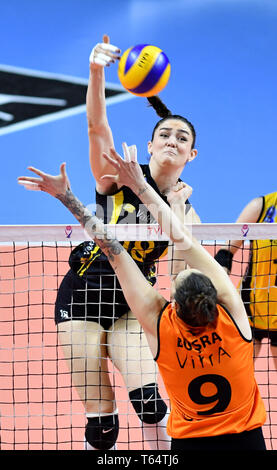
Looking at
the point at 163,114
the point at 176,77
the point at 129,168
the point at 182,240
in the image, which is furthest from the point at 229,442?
the point at 176,77

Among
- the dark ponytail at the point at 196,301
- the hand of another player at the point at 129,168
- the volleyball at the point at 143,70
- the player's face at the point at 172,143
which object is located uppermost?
the volleyball at the point at 143,70

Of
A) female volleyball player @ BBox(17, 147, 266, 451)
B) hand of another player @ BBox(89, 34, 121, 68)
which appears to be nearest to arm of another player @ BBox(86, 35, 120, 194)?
hand of another player @ BBox(89, 34, 121, 68)

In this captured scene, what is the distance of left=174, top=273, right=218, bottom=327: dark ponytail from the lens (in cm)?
221

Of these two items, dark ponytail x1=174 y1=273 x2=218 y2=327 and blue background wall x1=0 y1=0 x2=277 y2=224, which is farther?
blue background wall x1=0 y1=0 x2=277 y2=224

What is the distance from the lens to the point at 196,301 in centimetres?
220

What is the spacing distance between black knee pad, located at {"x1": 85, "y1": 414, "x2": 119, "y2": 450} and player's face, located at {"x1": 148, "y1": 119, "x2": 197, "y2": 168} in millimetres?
1398

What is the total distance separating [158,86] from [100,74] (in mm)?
556

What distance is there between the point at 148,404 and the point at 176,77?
5769 millimetres

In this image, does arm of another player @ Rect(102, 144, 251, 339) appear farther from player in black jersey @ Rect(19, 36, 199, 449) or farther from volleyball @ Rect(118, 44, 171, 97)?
volleyball @ Rect(118, 44, 171, 97)

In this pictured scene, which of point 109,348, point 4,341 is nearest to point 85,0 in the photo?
point 4,341

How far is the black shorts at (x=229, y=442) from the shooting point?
7.55 ft

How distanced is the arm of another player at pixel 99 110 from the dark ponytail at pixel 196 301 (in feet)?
3.40

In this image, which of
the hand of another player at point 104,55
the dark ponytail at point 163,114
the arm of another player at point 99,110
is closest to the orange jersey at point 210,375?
the arm of another player at point 99,110

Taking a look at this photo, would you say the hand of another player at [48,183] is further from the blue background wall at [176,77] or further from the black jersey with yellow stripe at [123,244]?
the blue background wall at [176,77]
